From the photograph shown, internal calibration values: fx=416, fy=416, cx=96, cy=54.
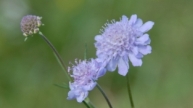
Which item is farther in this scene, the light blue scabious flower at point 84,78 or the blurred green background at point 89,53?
the blurred green background at point 89,53

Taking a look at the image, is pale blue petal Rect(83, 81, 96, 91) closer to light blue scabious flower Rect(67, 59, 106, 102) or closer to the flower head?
light blue scabious flower Rect(67, 59, 106, 102)

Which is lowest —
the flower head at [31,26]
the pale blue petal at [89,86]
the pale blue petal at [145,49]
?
the pale blue petal at [89,86]

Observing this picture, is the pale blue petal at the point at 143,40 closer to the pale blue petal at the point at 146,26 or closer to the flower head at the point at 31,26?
the pale blue petal at the point at 146,26

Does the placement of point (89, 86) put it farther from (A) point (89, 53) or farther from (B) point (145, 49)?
(A) point (89, 53)

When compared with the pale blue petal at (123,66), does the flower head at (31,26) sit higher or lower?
higher

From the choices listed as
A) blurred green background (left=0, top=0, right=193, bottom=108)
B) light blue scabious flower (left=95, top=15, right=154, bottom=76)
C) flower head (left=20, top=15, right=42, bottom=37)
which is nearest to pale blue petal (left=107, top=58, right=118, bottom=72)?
light blue scabious flower (left=95, top=15, right=154, bottom=76)

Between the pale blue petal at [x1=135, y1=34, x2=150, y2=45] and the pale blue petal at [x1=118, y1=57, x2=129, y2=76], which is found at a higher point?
the pale blue petal at [x1=135, y1=34, x2=150, y2=45]

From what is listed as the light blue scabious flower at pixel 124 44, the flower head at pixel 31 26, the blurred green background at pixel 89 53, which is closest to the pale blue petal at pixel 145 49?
the light blue scabious flower at pixel 124 44
